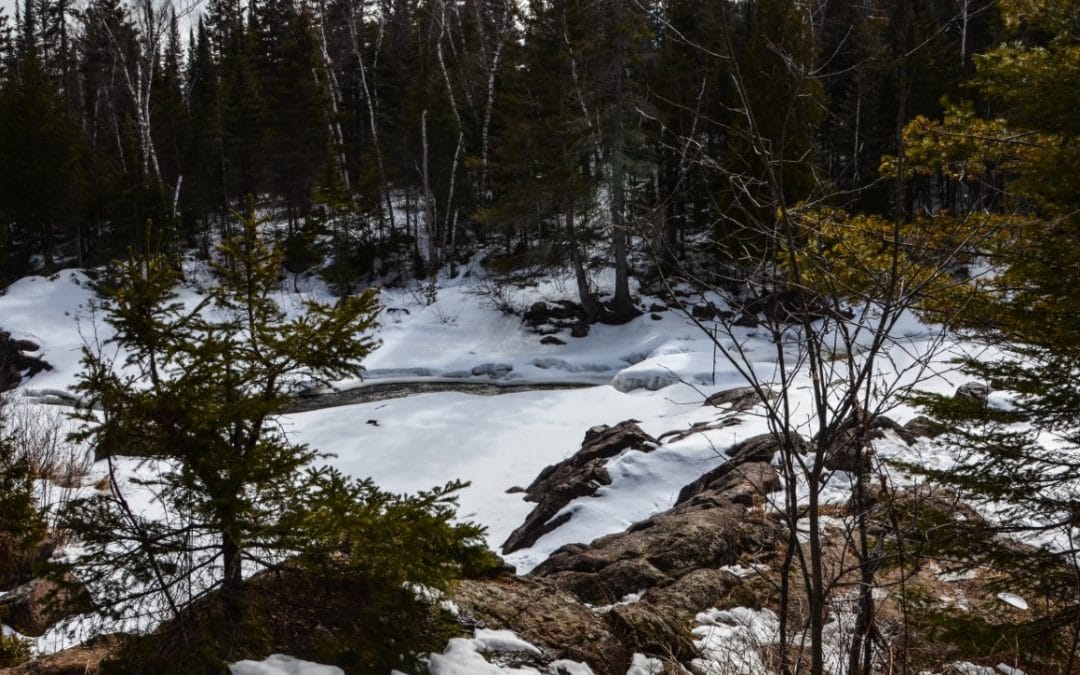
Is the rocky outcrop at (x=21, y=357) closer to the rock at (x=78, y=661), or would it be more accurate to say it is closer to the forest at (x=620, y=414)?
the forest at (x=620, y=414)

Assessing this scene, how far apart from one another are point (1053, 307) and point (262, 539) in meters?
4.65

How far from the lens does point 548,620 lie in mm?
3697

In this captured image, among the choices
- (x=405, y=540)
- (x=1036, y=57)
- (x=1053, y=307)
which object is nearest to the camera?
(x=405, y=540)

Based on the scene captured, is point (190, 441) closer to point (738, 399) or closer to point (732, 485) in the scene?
point (738, 399)

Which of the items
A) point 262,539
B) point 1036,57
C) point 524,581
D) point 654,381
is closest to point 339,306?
point 262,539

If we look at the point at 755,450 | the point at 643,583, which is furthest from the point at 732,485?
the point at 643,583

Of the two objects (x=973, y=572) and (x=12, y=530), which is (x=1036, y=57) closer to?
(x=973, y=572)

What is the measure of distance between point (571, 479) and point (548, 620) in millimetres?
4006

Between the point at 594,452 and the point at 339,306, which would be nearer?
the point at 339,306

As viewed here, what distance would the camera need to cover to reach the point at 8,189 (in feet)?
83.3

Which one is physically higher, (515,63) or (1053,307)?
(515,63)

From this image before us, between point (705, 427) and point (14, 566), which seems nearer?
point (14, 566)

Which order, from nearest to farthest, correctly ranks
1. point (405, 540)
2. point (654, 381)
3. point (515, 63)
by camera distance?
point (405, 540) < point (654, 381) < point (515, 63)

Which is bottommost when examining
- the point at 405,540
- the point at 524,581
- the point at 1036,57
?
the point at 524,581
